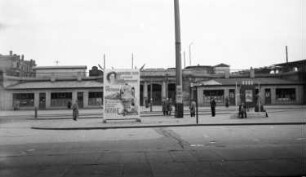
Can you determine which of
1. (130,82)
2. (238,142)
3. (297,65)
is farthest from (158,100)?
(238,142)

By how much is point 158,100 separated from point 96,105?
1374cm

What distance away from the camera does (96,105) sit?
6297cm

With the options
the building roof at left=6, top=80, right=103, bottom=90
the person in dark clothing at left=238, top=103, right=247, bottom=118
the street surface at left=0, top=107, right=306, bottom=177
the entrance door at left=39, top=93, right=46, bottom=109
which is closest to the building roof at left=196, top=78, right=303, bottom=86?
the building roof at left=6, top=80, right=103, bottom=90

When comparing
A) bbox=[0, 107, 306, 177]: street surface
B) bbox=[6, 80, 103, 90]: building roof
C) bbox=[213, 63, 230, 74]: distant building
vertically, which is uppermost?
bbox=[213, 63, 230, 74]: distant building

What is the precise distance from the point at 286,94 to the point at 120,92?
49.3 metres

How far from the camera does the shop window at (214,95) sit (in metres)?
63.5

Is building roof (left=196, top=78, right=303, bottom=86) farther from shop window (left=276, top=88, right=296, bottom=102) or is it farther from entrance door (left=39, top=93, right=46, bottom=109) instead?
entrance door (left=39, top=93, right=46, bottom=109)

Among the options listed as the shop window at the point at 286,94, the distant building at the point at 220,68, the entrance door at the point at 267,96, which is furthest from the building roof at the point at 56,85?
the distant building at the point at 220,68

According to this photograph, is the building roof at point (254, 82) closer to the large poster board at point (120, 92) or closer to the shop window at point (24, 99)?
the shop window at point (24, 99)

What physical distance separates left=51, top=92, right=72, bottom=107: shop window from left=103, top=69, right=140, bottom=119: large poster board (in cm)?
4176

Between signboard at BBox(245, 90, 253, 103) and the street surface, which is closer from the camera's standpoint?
the street surface

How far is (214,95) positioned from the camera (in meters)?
63.5

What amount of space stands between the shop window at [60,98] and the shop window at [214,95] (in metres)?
26.3

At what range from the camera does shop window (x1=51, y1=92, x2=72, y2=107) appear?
6288 centimetres
